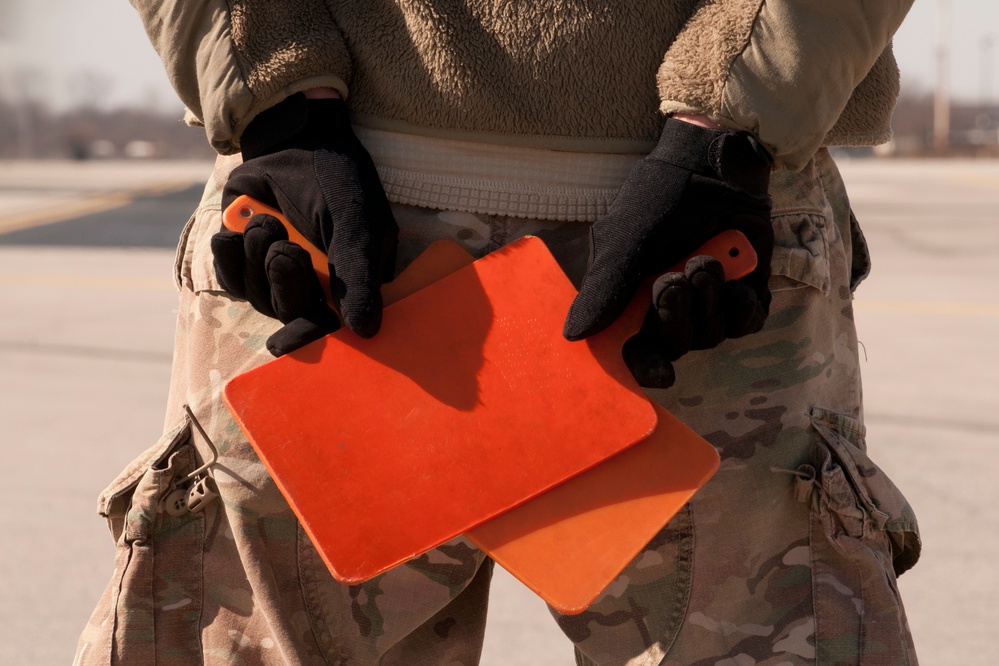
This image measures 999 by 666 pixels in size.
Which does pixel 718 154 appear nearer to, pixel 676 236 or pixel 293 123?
pixel 676 236

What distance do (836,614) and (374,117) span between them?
0.68m

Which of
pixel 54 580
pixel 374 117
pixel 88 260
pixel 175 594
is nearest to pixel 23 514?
pixel 54 580

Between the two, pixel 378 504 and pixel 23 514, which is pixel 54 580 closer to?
pixel 23 514

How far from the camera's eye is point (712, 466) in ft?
3.35

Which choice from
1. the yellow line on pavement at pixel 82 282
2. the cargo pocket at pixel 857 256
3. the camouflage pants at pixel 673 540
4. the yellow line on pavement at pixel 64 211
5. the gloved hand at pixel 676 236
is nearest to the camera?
the gloved hand at pixel 676 236

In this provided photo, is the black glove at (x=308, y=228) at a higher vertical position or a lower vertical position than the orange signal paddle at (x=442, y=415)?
higher

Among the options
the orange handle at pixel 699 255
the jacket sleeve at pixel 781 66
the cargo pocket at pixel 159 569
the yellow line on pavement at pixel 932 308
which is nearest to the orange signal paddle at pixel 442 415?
the orange handle at pixel 699 255

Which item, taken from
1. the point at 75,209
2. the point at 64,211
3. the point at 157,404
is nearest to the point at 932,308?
the point at 157,404

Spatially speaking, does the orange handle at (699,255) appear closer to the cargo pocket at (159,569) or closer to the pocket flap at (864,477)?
the pocket flap at (864,477)

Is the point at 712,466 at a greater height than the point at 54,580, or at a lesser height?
greater

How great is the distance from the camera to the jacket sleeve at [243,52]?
3.49ft

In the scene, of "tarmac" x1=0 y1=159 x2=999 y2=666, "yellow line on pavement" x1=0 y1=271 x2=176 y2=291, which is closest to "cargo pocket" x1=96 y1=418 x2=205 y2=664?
"tarmac" x1=0 y1=159 x2=999 y2=666

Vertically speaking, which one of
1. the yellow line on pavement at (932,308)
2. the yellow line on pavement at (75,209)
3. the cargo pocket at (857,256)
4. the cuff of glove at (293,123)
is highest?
the cuff of glove at (293,123)

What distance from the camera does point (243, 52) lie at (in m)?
1.07
